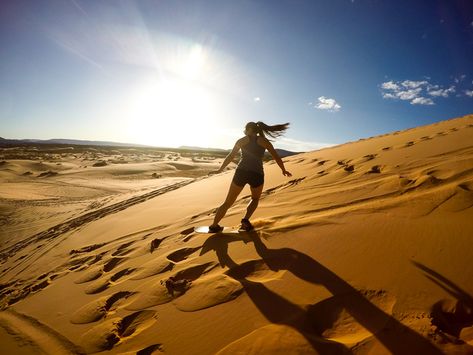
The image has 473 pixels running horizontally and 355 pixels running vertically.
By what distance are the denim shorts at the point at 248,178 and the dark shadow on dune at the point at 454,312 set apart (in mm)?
2378

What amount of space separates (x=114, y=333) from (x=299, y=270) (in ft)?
5.02

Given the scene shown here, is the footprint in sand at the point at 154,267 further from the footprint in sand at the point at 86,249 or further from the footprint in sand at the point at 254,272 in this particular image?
the footprint in sand at the point at 86,249

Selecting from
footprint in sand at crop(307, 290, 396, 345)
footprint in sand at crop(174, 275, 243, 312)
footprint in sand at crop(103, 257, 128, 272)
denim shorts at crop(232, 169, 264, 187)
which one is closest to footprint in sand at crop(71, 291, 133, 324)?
footprint in sand at crop(174, 275, 243, 312)

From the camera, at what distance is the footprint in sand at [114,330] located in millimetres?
2018

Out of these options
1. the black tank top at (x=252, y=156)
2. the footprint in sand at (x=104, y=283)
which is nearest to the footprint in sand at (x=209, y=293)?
the footprint in sand at (x=104, y=283)

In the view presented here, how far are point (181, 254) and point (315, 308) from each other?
1883 mm

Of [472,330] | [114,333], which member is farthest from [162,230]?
[472,330]

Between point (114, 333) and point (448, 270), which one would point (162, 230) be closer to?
point (114, 333)

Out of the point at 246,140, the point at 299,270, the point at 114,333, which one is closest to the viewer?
the point at 114,333

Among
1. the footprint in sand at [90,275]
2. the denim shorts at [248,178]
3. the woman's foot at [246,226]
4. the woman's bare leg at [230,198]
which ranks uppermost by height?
the denim shorts at [248,178]

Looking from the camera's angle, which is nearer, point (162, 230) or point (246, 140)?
point (246, 140)

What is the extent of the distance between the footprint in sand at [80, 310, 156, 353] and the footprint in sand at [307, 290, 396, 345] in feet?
4.13

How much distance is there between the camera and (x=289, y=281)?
2.19 m

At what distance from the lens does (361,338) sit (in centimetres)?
151
